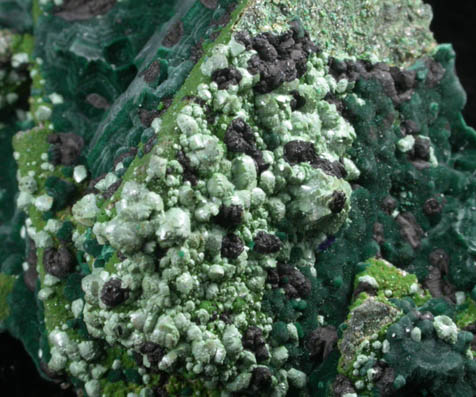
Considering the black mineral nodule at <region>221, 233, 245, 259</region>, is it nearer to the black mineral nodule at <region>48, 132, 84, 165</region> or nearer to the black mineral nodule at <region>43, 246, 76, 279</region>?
the black mineral nodule at <region>43, 246, 76, 279</region>

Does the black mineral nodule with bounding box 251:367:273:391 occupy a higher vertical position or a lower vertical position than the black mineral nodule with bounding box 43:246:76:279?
lower

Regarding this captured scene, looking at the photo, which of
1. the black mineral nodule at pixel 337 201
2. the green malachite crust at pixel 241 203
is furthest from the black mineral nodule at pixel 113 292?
the black mineral nodule at pixel 337 201

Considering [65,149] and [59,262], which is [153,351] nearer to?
[59,262]

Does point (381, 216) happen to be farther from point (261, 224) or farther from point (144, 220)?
point (144, 220)

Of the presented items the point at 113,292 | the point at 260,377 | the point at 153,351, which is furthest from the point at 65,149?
the point at 260,377

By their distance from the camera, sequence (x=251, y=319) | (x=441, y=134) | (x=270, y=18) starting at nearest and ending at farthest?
(x=251, y=319), (x=270, y=18), (x=441, y=134)

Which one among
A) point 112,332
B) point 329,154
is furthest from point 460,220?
point 112,332

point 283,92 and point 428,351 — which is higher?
point 283,92

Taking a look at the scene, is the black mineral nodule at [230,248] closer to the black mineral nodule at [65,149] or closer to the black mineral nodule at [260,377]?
the black mineral nodule at [260,377]

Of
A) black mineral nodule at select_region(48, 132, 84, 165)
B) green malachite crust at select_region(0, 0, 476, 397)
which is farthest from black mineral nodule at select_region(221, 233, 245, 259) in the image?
black mineral nodule at select_region(48, 132, 84, 165)
